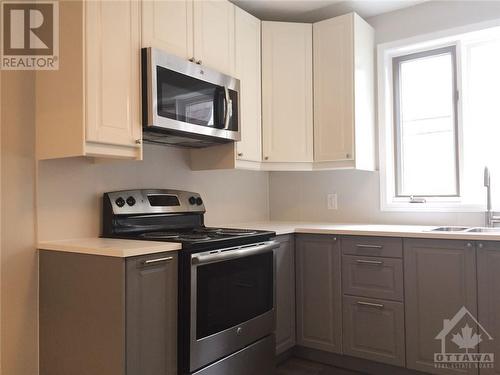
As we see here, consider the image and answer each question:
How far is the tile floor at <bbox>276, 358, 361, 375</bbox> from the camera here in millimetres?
2680

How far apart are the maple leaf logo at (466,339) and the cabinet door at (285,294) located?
99cm

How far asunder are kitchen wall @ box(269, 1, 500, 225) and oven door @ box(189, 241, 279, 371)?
950 mm

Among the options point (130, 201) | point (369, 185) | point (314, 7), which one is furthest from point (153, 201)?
point (314, 7)

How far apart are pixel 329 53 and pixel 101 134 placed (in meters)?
1.84

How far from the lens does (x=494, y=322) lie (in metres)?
2.23

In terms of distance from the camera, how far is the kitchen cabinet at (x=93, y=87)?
188 cm

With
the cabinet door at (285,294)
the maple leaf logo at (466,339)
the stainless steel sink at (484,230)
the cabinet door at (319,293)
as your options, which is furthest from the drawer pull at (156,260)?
the stainless steel sink at (484,230)

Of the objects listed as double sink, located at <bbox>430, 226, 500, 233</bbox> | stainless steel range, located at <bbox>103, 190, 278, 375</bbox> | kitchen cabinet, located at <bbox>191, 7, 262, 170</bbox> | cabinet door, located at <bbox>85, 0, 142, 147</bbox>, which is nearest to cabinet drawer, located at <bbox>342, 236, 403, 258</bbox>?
double sink, located at <bbox>430, 226, 500, 233</bbox>

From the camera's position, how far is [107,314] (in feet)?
5.91

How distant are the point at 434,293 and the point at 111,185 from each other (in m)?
1.93
